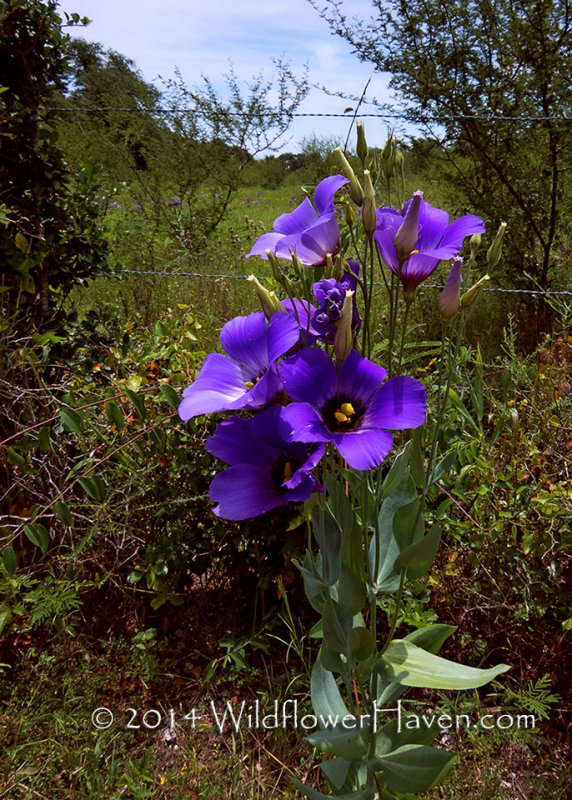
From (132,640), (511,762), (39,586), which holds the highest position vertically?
(39,586)

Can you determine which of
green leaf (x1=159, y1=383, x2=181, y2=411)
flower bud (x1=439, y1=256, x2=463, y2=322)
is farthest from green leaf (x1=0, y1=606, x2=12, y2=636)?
flower bud (x1=439, y1=256, x2=463, y2=322)

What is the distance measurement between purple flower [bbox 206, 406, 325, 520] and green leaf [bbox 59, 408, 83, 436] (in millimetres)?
754

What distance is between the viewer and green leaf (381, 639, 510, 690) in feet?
2.85

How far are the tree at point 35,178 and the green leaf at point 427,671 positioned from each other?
5.27ft

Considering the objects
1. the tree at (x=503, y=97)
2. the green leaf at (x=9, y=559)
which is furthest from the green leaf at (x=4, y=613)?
the tree at (x=503, y=97)

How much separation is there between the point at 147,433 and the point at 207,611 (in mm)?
598

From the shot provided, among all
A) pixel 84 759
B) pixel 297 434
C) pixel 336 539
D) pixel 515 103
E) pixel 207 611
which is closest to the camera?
pixel 297 434

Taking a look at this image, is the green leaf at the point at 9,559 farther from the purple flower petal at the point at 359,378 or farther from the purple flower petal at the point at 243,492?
the purple flower petal at the point at 359,378

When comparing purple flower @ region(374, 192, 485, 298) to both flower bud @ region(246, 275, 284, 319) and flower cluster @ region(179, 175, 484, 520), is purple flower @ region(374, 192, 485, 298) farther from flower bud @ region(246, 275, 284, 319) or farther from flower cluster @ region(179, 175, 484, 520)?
flower bud @ region(246, 275, 284, 319)

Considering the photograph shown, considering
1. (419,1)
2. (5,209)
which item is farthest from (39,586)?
(419,1)

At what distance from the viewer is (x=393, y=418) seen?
2.17ft

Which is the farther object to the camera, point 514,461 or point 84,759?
point 514,461

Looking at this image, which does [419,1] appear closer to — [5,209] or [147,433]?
[5,209]

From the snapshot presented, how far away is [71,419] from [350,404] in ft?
2.96
